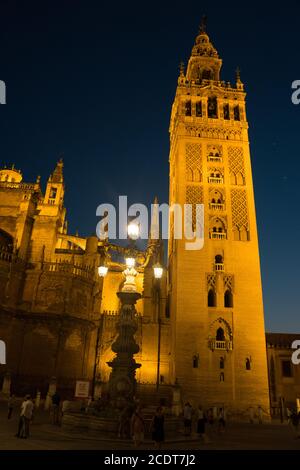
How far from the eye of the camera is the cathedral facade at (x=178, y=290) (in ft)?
92.6

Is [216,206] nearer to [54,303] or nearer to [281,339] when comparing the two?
[54,303]

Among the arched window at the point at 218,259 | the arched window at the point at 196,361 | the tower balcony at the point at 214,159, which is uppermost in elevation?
the tower balcony at the point at 214,159

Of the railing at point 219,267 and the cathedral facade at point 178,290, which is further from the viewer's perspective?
the railing at point 219,267

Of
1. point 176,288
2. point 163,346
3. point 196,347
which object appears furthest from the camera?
point 163,346

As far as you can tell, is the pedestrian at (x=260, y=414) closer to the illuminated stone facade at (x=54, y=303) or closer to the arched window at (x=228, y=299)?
the arched window at (x=228, y=299)

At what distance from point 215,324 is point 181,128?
61.2 feet

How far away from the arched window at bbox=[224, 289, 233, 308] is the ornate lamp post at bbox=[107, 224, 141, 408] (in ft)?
60.9

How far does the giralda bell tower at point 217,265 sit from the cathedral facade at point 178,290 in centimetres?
9

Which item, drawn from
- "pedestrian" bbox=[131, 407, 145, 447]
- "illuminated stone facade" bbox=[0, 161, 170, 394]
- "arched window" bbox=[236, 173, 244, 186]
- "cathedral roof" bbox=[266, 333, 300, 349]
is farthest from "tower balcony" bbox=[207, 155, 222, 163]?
"pedestrian" bbox=[131, 407, 145, 447]

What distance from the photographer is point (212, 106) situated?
39750 mm

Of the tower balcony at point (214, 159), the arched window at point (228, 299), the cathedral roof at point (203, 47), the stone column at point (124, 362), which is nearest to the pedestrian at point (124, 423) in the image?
the stone column at point (124, 362)
